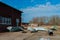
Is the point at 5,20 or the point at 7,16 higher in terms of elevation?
the point at 7,16

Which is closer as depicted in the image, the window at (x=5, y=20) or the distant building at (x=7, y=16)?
the window at (x=5, y=20)

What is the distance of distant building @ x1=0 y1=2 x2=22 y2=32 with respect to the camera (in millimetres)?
30016

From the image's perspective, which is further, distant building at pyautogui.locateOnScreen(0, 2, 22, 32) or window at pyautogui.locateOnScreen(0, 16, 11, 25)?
distant building at pyautogui.locateOnScreen(0, 2, 22, 32)

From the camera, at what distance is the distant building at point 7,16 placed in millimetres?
30016

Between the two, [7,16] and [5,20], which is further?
[7,16]

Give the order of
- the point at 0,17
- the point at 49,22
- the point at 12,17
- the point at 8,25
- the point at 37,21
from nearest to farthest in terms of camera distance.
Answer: the point at 0,17, the point at 8,25, the point at 12,17, the point at 49,22, the point at 37,21

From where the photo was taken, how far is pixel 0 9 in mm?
29219

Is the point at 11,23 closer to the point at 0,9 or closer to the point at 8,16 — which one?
the point at 8,16

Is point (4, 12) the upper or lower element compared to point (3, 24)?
upper

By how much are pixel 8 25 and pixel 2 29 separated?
9.24 ft

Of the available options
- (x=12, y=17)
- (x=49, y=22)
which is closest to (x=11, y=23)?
(x=12, y=17)

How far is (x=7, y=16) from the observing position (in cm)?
3244

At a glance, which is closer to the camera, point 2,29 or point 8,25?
point 2,29

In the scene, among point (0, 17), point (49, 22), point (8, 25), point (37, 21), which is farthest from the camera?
point (37, 21)
